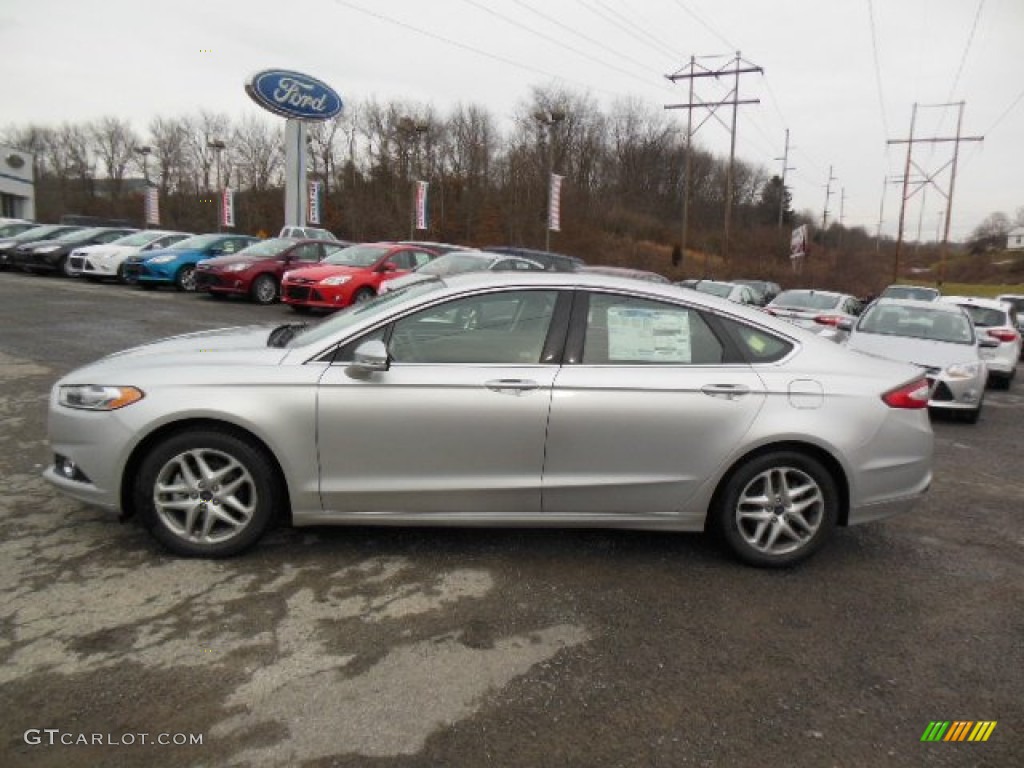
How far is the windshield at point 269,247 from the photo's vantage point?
17.3m

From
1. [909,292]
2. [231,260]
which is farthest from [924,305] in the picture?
[231,260]

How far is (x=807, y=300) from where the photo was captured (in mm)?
14594

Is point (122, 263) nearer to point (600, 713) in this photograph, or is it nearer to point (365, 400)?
point (365, 400)

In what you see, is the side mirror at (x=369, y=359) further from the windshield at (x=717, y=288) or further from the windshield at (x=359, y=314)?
the windshield at (x=717, y=288)

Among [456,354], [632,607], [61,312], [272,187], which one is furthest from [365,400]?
[272,187]

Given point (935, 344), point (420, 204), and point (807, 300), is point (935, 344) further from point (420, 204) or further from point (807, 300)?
point (420, 204)

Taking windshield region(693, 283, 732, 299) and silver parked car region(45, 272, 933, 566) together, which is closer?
silver parked car region(45, 272, 933, 566)

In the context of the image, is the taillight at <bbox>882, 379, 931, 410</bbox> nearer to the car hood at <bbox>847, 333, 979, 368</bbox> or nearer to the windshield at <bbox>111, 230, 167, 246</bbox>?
the car hood at <bbox>847, 333, 979, 368</bbox>

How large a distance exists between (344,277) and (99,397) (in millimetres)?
11371

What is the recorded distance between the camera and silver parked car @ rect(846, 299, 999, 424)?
845cm

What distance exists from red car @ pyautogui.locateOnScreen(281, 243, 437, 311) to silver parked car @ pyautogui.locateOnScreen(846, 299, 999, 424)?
30.8ft

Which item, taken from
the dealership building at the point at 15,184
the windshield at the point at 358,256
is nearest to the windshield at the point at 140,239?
the windshield at the point at 358,256

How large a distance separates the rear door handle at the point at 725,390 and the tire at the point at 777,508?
38 cm

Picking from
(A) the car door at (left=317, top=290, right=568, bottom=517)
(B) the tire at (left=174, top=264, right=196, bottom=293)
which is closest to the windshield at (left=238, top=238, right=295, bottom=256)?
(B) the tire at (left=174, top=264, right=196, bottom=293)
